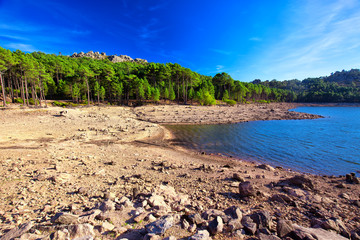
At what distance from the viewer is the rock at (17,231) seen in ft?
10.9

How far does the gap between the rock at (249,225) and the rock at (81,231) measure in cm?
401

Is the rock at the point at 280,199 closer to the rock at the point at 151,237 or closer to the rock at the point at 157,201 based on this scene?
the rock at the point at 157,201

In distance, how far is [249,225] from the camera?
13.4 ft

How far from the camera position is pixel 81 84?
60.0m

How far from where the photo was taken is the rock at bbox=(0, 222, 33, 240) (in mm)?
3332

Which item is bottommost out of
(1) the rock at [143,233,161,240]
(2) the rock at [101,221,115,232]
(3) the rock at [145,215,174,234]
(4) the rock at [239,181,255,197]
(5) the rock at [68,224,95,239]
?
(4) the rock at [239,181,255,197]

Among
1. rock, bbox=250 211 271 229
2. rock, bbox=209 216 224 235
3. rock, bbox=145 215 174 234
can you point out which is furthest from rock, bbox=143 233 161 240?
rock, bbox=250 211 271 229

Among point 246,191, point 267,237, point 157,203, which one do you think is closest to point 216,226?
point 267,237

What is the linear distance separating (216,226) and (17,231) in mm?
4987

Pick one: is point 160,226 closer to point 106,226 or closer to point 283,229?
point 106,226

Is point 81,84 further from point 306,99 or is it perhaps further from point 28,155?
point 306,99

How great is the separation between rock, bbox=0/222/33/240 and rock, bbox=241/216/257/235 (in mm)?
5677

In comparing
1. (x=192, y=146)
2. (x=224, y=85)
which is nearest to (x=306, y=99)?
(x=224, y=85)

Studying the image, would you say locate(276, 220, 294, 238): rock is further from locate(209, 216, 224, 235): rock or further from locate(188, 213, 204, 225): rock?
locate(188, 213, 204, 225): rock
